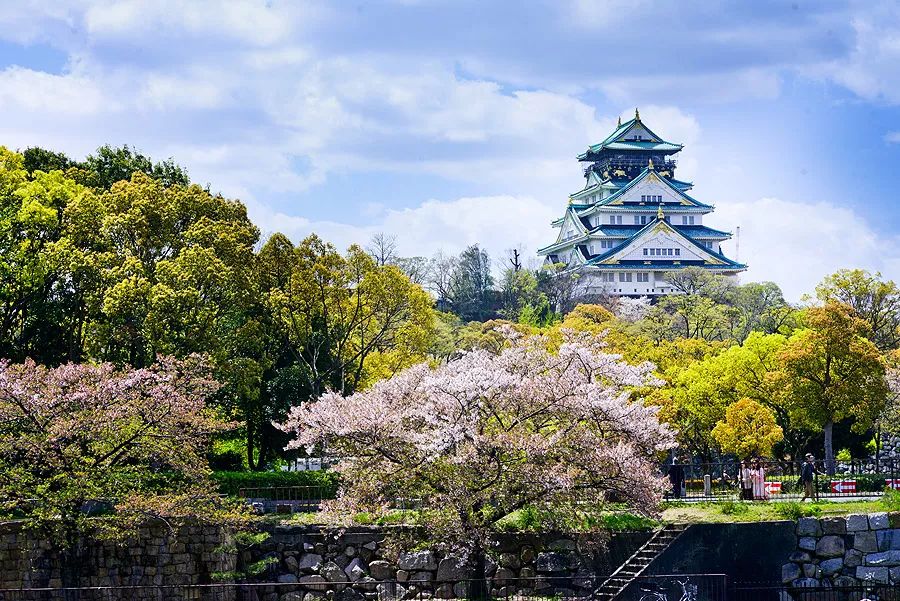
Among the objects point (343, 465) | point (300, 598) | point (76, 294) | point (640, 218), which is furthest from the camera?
point (640, 218)

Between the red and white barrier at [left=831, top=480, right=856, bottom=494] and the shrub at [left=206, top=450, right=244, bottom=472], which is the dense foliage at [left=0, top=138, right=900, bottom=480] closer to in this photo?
the shrub at [left=206, top=450, right=244, bottom=472]

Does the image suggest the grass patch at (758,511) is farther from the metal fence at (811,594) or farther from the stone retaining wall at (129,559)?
the stone retaining wall at (129,559)

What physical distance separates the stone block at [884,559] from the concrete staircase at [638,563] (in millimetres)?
3359

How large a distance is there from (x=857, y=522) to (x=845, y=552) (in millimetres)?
599

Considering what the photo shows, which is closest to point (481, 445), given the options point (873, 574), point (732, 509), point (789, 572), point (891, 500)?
point (732, 509)

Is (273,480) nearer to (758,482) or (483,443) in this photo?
(483,443)

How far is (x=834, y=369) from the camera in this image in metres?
31.0

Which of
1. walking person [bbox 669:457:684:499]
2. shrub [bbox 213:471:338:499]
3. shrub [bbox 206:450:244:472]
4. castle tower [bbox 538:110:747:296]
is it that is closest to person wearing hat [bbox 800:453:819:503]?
walking person [bbox 669:457:684:499]

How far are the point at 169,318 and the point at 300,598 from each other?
796 cm

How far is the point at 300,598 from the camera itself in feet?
75.7

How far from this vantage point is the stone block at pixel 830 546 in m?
22.3

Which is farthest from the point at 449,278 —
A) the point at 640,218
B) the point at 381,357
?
the point at 381,357

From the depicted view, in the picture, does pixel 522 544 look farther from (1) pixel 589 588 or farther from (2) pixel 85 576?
(2) pixel 85 576

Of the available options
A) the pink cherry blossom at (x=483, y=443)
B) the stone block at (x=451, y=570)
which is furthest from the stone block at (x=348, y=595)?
the pink cherry blossom at (x=483, y=443)
